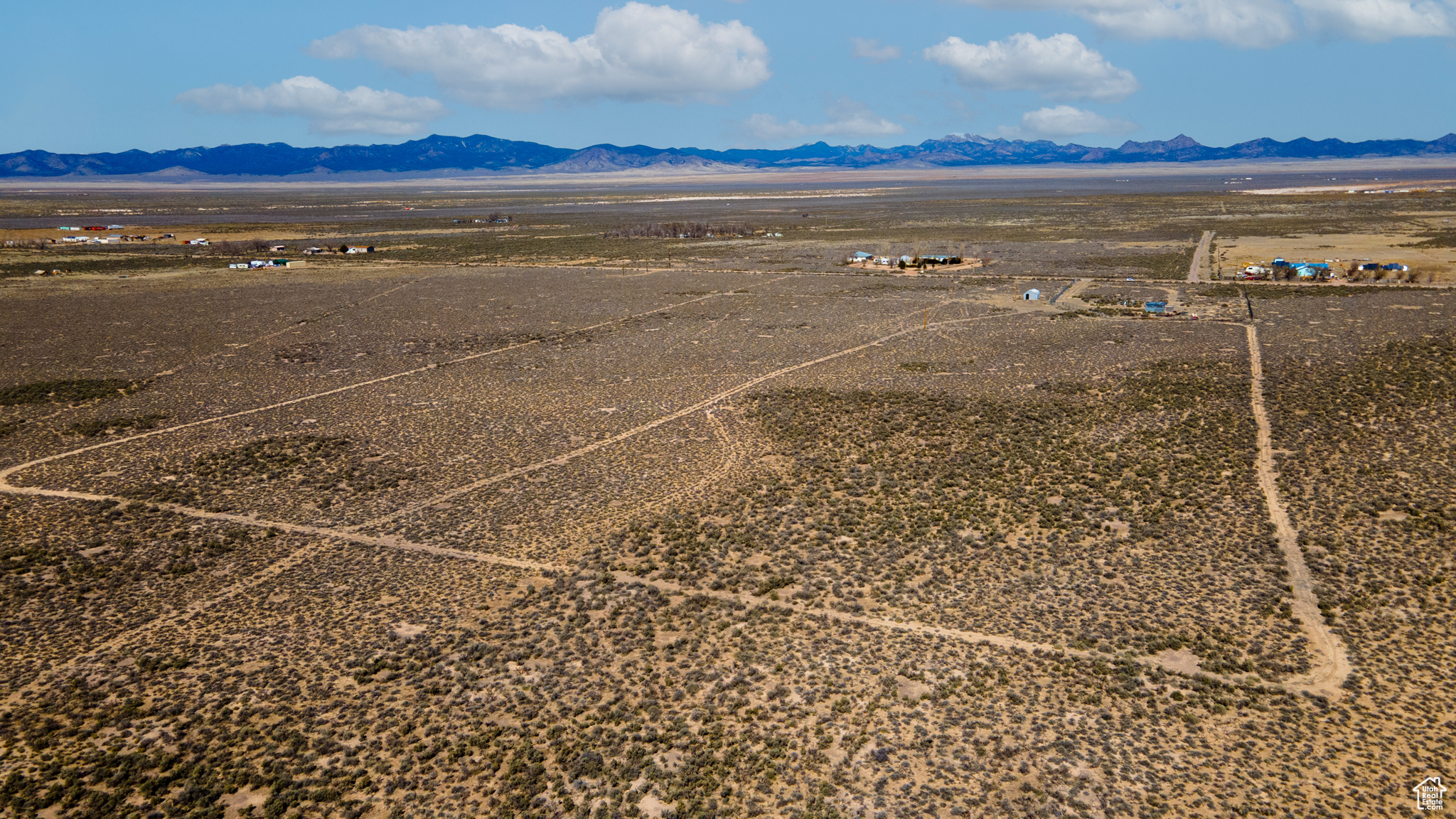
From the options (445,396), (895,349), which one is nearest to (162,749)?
(445,396)

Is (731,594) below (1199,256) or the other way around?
below

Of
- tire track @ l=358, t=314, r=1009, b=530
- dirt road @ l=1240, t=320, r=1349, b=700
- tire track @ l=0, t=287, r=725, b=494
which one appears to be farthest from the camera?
tire track @ l=0, t=287, r=725, b=494

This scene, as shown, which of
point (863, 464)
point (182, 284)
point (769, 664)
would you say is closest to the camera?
point (769, 664)

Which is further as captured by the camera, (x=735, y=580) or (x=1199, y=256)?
(x=1199, y=256)

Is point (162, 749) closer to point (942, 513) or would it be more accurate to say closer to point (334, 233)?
point (942, 513)

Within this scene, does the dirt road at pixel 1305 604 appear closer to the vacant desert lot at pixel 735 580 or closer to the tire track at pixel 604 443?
the vacant desert lot at pixel 735 580

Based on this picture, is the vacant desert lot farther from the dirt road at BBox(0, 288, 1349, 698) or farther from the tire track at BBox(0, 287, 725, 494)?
the tire track at BBox(0, 287, 725, 494)

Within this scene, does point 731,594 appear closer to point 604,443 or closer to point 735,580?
point 735,580

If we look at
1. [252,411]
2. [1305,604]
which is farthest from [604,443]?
[1305,604]

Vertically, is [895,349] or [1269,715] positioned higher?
[895,349]

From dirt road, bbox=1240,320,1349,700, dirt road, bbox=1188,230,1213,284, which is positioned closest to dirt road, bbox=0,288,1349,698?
dirt road, bbox=1240,320,1349,700

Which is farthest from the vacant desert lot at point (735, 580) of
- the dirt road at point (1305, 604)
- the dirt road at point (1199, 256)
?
the dirt road at point (1199, 256)
